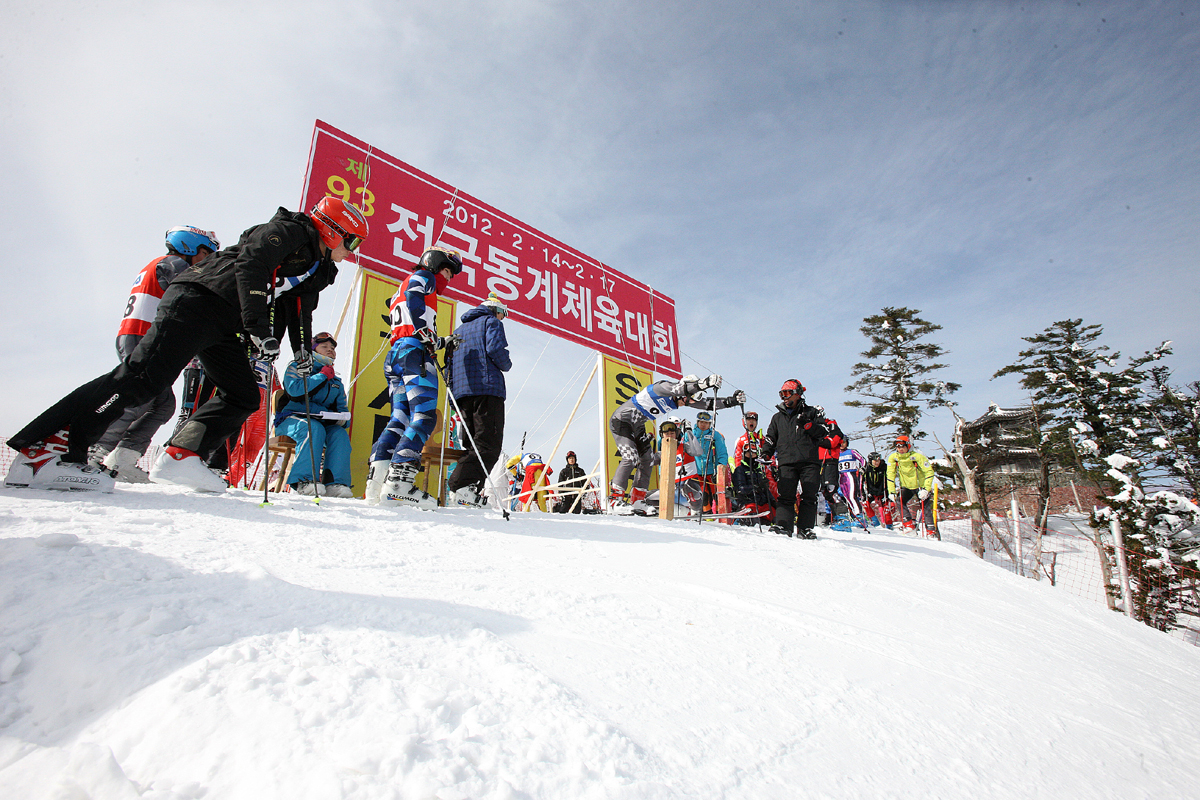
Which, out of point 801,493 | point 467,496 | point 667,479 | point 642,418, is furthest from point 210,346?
point 801,493

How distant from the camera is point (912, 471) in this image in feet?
33.2

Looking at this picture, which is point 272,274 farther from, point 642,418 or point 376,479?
point 642,418

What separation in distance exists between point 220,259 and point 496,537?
215cm

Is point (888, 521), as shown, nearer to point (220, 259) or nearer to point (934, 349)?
point (220, 259)

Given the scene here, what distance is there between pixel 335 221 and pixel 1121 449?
80.2ft

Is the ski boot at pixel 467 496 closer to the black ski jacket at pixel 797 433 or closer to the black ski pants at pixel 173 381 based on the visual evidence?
the black ski pants at pixel 173 381

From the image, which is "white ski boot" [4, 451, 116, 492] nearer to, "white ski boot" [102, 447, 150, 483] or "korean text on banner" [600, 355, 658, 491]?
"white ski boot" [102, 447, 150, 483]

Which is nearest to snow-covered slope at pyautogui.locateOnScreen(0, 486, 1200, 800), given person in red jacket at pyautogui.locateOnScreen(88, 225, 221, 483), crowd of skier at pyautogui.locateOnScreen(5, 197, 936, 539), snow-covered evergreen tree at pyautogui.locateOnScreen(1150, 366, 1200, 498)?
crowd of skier at pyautogui.locateOnScreen(5, 197, 936, 539)

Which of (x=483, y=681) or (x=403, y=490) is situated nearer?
(x=483, y=681)

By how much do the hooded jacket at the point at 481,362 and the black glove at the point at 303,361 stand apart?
1.09 metres

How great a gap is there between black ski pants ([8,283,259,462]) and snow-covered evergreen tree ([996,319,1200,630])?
1240cm

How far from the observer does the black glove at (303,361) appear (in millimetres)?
3178

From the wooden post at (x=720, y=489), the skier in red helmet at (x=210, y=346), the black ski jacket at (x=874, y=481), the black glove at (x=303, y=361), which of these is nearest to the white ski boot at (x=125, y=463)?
the skier in red helmet at (x=210, y=346)

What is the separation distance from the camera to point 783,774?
98 cm
